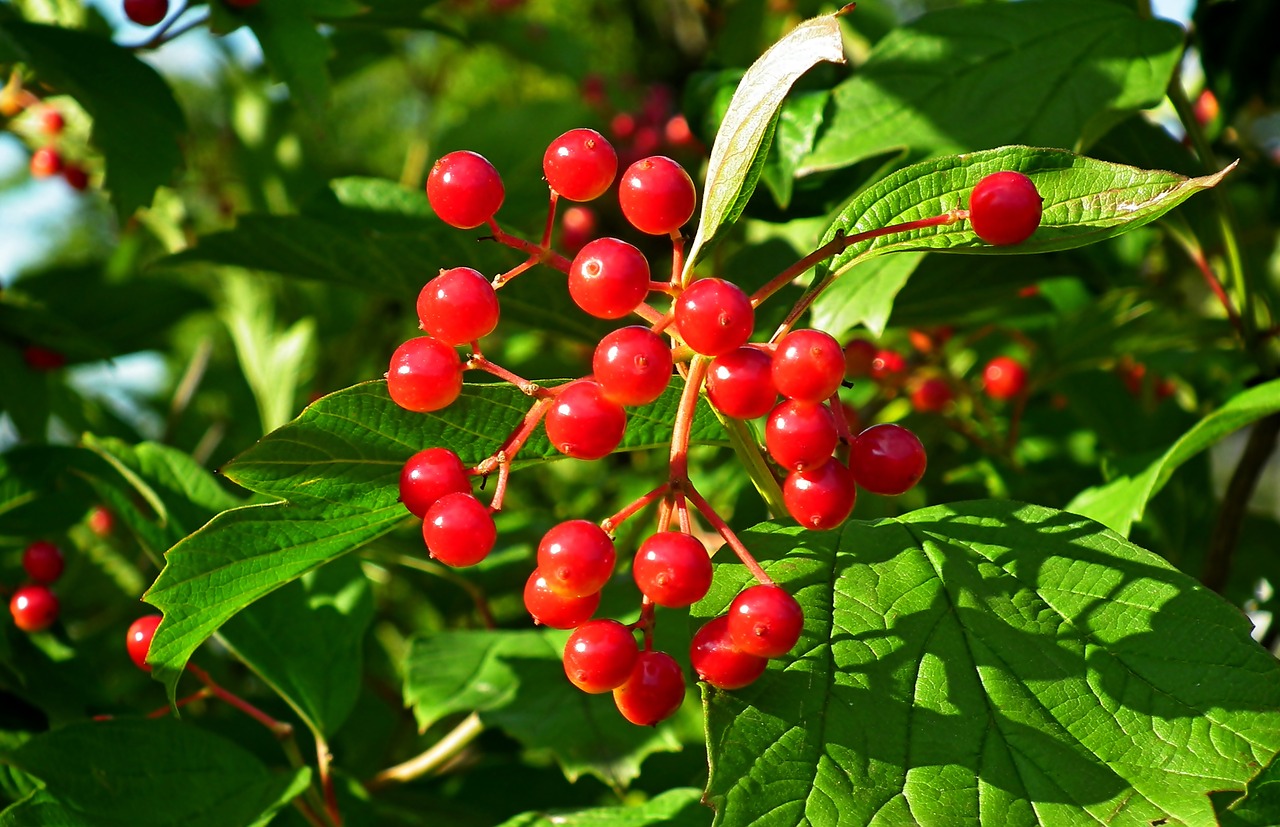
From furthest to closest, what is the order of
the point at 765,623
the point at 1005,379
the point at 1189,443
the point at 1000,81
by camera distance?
the point at 1005,379 < the point at 1000,81 < the point at 1189,443 < the point at 765,623

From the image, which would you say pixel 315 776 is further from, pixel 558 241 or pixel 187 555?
pixel 558 241

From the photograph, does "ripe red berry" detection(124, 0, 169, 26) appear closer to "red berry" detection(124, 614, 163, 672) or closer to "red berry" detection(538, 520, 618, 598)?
"red berry" detection(124, 614, 163, 672)

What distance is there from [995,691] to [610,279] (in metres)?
0.40

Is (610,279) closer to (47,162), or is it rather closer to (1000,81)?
(1000,81)

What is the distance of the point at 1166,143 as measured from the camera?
146cm

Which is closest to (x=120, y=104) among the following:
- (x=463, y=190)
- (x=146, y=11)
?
(x=146, y=11)

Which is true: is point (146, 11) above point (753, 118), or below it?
below

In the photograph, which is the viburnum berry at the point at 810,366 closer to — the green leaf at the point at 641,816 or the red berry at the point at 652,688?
the red berry at the point at 652,688

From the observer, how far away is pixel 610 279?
77 cm

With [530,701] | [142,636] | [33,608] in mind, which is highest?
[142,636]

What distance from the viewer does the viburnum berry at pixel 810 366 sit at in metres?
0.72

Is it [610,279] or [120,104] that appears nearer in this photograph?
[610,279]

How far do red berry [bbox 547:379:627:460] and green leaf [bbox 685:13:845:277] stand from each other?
14 cm

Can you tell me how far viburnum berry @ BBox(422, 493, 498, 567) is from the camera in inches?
30.5
